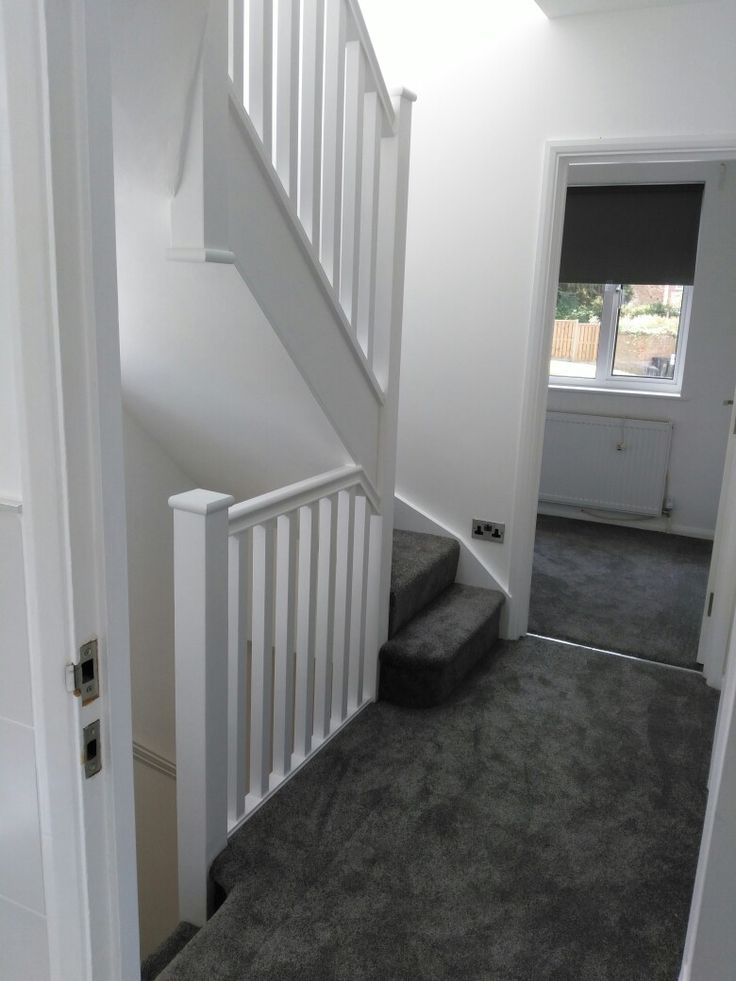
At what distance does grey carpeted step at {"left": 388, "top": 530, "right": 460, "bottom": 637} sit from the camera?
2975mm

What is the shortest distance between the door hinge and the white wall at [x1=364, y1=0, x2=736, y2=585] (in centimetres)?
261

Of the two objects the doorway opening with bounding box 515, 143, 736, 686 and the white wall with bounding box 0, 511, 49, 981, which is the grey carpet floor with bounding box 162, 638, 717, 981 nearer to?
the white wall with bounding box 0, 511, 49, 981

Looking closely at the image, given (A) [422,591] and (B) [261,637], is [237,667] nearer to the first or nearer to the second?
(B) [261,637]

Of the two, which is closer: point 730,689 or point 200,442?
point 730,689

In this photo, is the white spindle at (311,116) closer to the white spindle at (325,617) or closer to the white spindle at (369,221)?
the white spindle at (369,221)

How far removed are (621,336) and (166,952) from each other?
15.6ft

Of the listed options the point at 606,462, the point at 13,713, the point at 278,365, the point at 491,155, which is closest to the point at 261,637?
the point at 278,365

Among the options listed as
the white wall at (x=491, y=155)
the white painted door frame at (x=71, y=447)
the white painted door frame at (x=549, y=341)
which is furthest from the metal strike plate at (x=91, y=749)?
the white wall at (x=491, y=155)

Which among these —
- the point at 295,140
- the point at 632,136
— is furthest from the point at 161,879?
the point at 632,136

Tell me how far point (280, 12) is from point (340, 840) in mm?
2003

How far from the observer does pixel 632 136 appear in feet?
9.62

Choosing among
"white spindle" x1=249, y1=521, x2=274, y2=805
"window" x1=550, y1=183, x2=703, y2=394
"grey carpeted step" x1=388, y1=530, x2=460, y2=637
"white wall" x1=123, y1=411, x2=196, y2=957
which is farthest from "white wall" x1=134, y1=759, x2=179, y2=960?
"window" x1=550, y1=183, x2=703, y2=394

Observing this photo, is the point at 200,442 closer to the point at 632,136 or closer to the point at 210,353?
the point at 210,353

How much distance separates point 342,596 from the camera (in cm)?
260
